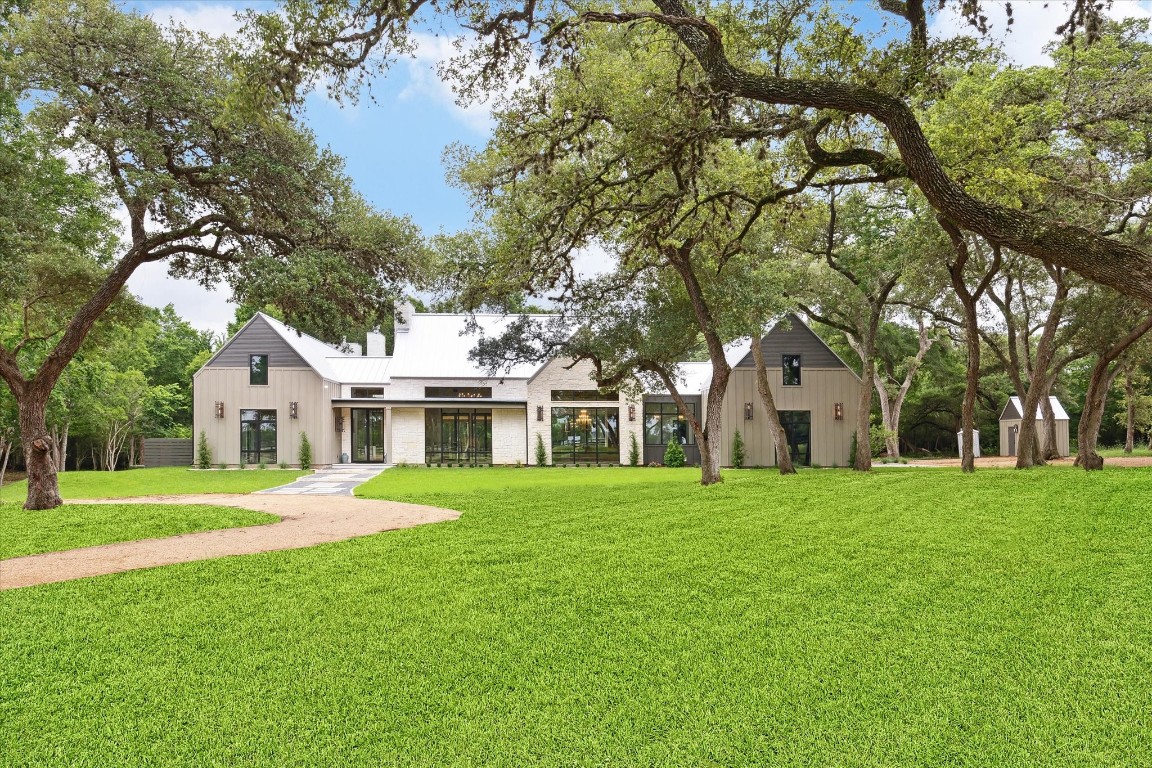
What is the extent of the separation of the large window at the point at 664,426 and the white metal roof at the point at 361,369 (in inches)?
387

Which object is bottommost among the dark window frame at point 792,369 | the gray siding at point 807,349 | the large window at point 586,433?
the large window at point 586,433

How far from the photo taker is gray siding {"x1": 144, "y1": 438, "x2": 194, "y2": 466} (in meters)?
24.9

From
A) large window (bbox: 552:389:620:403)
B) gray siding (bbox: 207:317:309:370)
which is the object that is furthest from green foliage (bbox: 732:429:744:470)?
gray siding (bbox: 207:317:309:370)

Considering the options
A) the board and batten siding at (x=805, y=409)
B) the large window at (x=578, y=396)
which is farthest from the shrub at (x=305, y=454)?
the board and batten siding at (x=805, y=409)

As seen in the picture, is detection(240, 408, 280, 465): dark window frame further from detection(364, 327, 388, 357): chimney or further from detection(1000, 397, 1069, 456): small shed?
detection(1000, 397, 1069, 456): small shed

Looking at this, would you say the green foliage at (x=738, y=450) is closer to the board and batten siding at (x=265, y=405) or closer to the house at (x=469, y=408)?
the house at (x=469, y=408)

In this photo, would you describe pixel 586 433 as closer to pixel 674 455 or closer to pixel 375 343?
pixel 674 455

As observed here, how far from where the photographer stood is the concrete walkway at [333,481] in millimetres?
14462

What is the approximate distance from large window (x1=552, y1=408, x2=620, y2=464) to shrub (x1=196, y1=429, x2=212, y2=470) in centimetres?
1197

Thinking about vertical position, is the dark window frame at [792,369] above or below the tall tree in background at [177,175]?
below

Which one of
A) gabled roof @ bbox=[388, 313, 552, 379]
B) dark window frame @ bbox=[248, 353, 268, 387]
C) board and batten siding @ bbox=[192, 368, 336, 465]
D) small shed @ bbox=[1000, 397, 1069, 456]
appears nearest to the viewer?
board and batten siding @ bbox=[192, 368, 336, 465]

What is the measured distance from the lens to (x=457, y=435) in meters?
24.7

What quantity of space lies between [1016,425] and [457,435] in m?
22.7

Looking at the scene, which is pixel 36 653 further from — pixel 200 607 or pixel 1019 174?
pixel 1019 174
